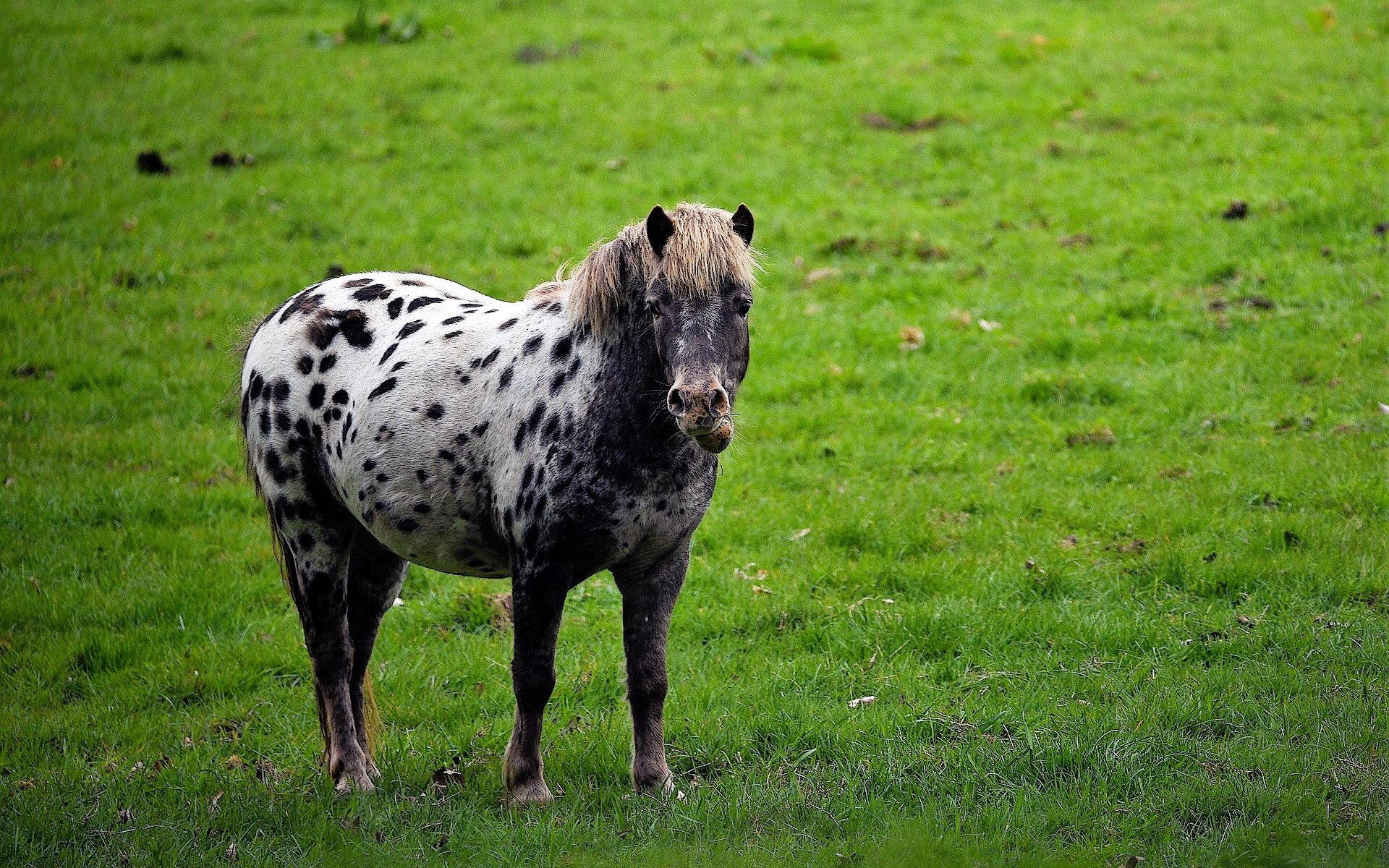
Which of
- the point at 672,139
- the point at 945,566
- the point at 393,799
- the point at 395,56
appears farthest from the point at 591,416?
the point at 395,56

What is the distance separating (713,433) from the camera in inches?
182

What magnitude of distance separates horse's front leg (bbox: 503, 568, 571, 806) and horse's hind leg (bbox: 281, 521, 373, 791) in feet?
2.89

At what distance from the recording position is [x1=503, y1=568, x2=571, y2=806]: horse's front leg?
522cm

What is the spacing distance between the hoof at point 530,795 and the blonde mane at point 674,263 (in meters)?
1.96

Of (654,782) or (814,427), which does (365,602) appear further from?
(814,427)

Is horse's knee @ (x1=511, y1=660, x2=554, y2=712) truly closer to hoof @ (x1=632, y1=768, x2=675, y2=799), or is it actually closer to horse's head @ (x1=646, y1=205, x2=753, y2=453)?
hoof @ (x1=632, y1=768, x2=675, y2=799)

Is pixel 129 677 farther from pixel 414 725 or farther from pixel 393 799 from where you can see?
pixel 393 799

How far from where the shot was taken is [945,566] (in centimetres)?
757

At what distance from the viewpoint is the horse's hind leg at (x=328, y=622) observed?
588 cm

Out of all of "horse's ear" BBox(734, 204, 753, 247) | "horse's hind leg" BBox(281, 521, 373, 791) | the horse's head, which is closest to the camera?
the horse's head

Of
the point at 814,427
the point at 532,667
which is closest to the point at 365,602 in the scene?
the point at 532,667

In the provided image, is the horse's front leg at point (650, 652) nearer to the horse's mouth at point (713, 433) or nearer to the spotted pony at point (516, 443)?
the spotted pony at point (516, 443)

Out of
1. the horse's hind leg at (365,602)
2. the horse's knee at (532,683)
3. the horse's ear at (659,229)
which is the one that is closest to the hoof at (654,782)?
the horse's knee at (532,683)

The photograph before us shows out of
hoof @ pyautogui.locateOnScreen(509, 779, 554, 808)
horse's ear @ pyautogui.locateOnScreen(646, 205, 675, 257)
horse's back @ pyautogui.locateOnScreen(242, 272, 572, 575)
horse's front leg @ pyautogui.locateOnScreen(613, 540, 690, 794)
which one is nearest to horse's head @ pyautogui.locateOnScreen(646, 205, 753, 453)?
horse's ear @ pyautogui.locateOnScreen(646, 205, 675, 257)
